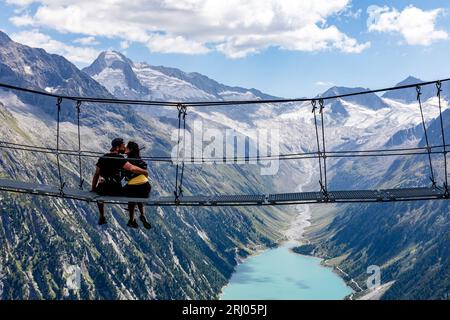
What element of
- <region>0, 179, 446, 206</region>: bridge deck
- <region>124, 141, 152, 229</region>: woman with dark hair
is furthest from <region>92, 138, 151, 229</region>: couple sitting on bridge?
<region>0, 179, 446, 206</region>: bridge deck

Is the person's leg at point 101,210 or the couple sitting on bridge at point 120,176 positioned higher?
the couple sitting on bridge at point 120,176

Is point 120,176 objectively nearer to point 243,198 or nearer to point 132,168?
point 132,168

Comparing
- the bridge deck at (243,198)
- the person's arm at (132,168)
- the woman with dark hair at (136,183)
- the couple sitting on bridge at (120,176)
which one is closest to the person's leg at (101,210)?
the couple sitting on bridge at (120,176)

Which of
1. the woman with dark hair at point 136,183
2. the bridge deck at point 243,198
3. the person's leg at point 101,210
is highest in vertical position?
the woman with dark hair at point 136,183

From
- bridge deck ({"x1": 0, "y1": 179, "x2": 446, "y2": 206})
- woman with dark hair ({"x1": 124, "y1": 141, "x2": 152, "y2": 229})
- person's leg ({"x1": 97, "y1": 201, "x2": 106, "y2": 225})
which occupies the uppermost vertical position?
woman with dark hair ({"x1": 124, "y1": 141, "x2": 152, "y2": 229})

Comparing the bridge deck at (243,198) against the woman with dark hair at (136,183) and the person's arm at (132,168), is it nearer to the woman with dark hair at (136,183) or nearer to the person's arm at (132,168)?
the woman with dark hair at (136,183)

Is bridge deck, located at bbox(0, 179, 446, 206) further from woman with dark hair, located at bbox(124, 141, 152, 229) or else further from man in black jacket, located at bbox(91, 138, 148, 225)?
woman with dark hair, located at bbox(124, 141, 152, 229)

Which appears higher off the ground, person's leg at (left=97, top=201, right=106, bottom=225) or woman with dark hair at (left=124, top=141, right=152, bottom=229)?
woman with dark hair at (left=124, top=141, right=152, bottom=229)

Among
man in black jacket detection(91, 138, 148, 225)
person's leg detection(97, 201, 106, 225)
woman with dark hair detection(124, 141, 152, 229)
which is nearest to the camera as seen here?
man in black jacket detection(91, 138, 148, 225)
